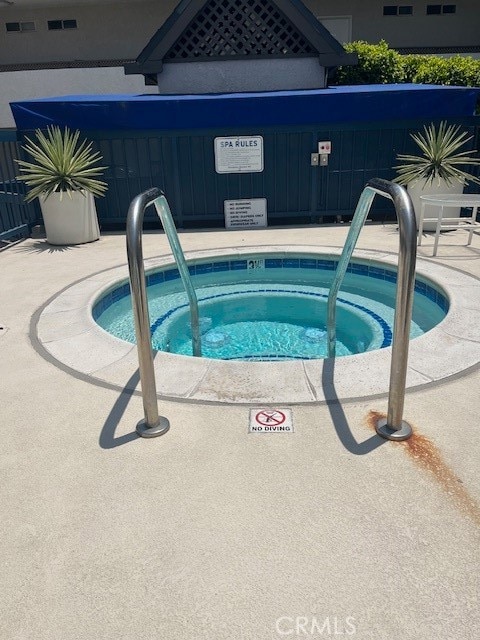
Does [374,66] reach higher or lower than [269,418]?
higher

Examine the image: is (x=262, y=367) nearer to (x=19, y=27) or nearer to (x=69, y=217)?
(x=69, y=217)

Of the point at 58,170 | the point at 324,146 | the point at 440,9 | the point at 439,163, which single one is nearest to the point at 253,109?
the point at 324,146

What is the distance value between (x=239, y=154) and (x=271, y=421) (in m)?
7.48

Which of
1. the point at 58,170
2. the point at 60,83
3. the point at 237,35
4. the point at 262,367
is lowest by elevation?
the point at 262,367

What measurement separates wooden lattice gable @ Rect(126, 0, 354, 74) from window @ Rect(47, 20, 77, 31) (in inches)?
418

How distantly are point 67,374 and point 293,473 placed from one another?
2.27 meters

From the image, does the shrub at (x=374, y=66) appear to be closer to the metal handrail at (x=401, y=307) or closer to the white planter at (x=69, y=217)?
the white planter at (x=69, y=217)

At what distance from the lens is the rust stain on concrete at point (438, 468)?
2464 mm

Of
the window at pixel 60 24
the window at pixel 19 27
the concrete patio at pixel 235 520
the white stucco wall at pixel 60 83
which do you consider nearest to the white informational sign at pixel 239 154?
the concrete patio at pixel 235 520

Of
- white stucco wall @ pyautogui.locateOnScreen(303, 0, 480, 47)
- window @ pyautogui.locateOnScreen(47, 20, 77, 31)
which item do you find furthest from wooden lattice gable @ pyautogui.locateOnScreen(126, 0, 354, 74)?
window @ pyautogui.locateOnScreen(47, 20, 77, 31)

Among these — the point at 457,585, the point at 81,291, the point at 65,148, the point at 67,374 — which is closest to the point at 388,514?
the point at 457,585

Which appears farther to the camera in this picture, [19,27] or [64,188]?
[19,27]

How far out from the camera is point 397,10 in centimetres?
1794

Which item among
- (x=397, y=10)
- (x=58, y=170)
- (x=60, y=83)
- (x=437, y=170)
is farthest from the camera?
(x=397, y=10)
